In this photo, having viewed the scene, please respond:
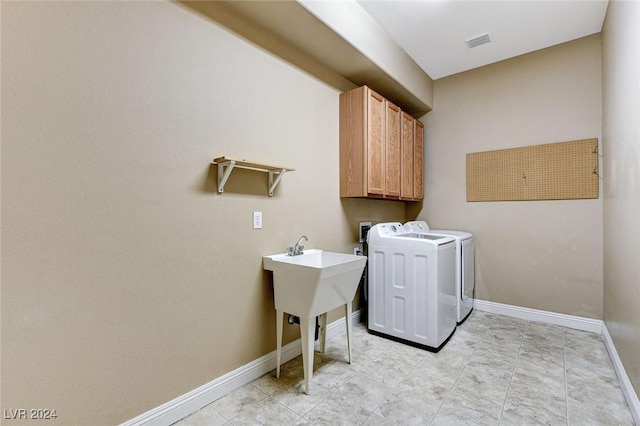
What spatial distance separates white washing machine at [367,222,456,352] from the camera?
8.07 feet

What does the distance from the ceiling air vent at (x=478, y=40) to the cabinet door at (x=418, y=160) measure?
37.4 inches

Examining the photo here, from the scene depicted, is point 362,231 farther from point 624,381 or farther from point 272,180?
point 624,381

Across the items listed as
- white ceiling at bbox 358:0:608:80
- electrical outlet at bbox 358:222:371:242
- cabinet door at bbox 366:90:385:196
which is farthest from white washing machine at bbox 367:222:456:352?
white ceiling at bbox 358:0:608:80

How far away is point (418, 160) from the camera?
12.2ft

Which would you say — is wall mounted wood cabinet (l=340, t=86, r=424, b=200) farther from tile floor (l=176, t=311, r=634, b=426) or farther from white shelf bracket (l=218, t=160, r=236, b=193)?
tile floor (l=176, t=311, r=634, b=426)

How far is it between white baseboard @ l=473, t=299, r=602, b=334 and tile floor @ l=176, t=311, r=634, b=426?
22cm

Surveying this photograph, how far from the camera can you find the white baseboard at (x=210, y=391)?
1.57 meters

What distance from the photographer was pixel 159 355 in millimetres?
1602

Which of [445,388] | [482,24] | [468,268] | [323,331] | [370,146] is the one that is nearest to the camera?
[445,388]

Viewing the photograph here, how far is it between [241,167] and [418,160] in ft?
8.27

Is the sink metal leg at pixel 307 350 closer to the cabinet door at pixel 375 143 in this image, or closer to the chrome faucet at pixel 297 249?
the chrome faucet at pixel 297 249

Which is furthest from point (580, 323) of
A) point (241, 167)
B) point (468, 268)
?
point (241, 167)

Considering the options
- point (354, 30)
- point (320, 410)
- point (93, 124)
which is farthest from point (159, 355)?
point (354, 30)

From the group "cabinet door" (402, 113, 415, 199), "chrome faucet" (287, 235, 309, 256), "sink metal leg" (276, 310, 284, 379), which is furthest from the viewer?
"cabinet door" (402, 113, 415, 199)
